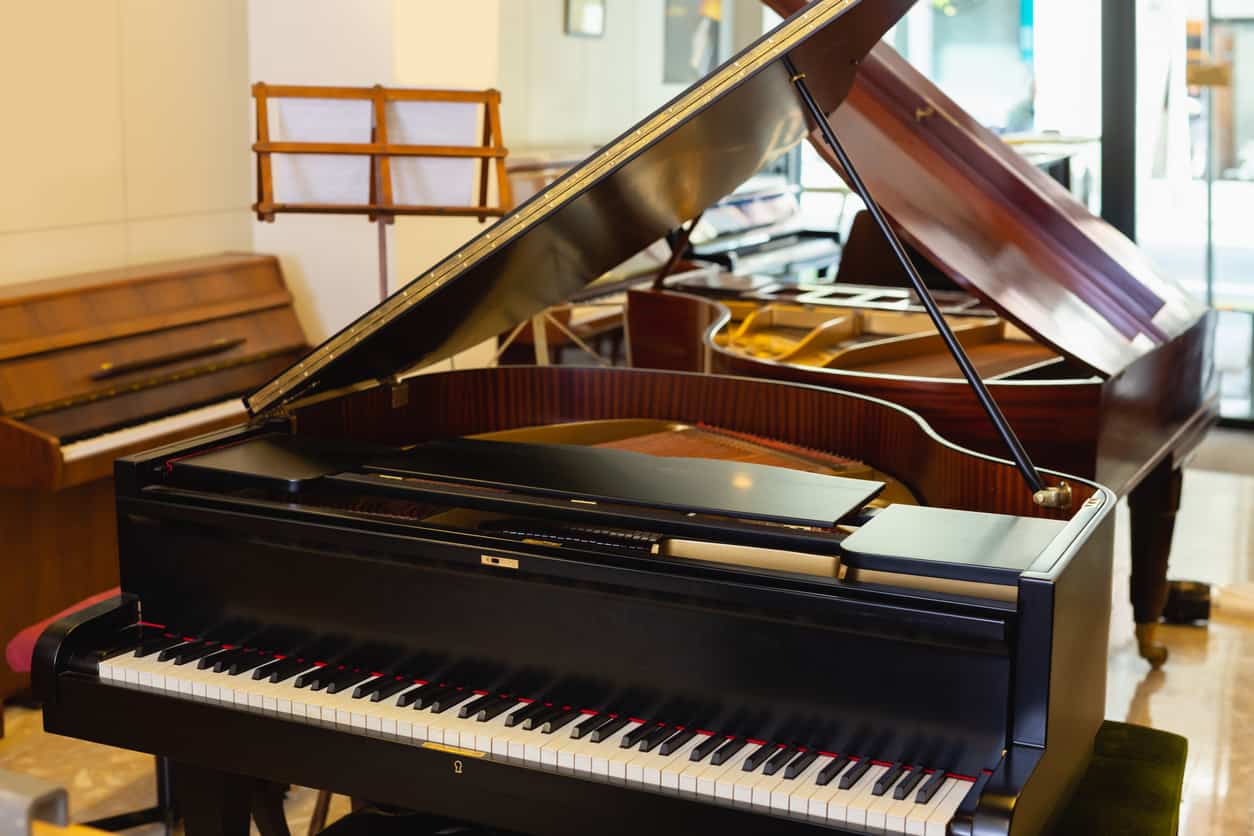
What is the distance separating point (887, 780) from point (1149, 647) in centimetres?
290

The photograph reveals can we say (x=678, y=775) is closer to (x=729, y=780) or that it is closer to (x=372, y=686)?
(x=729, y=780)

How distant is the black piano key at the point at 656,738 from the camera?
184 cm

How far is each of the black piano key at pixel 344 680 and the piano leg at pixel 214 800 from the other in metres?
0.30

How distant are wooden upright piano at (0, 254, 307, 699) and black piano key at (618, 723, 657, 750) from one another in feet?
7.30

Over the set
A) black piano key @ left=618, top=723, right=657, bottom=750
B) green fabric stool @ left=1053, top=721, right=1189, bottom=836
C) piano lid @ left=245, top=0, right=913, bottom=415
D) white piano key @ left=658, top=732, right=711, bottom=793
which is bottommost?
green fabric stool @ left=1053, top=721, right=1189, bottom=836

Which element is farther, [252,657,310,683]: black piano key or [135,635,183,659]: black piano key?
[135,635,183,659]: black piano key

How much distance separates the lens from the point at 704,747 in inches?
71.9

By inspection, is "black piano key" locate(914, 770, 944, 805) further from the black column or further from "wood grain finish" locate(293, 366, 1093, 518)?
the black column

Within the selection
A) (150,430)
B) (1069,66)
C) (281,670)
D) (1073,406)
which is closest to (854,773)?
(281,670)

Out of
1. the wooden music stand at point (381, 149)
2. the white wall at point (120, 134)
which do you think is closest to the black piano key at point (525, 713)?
the wooden music stand at point (381, 149)

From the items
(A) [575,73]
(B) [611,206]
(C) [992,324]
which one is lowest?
(C) [992,324]

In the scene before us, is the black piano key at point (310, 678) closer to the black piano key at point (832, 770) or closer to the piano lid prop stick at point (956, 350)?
the black piano key at point (832, 770)

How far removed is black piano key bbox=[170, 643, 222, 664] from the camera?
2.16 meters

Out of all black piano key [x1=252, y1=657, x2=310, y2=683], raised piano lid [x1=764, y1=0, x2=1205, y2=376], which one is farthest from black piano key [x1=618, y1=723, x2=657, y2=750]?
raised piano lid [x1=764, y1=0, x2=1205, y2=376]
